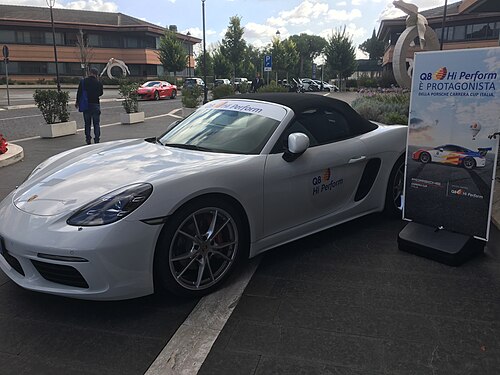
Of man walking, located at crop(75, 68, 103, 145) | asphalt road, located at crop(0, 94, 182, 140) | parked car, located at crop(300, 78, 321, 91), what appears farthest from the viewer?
parked car, located at crop(300, 78, 321, 91)

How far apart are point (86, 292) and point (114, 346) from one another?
0.38 meters

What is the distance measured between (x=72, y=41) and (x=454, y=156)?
190 ft

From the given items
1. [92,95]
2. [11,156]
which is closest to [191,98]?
[92,95]

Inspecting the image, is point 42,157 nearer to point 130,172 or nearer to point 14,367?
point 130,172

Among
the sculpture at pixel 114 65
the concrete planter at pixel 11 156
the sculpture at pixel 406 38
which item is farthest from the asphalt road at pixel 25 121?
the sculpture at pixel 114 65

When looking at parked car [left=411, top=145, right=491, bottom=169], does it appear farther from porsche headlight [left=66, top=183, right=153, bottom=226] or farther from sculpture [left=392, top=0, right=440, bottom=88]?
sculpture [left=392, top=0, right=440, bottom=88]

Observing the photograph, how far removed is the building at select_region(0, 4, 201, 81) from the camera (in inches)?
2010

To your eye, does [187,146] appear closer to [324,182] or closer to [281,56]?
[324,182]

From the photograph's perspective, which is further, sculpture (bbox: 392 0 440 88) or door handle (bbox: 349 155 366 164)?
sculpture (bbox: 392 0 440 88)

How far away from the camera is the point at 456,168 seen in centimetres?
361

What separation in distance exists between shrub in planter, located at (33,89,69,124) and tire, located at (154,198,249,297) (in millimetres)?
10387

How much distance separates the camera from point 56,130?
12.1 metres

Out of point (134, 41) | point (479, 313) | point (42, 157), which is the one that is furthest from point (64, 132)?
point (134, 41)

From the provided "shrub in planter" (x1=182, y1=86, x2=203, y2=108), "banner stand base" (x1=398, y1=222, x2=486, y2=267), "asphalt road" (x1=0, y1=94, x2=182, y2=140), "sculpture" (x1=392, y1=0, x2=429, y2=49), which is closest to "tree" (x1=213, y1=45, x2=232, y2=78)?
"asphalt road" (x1=0, y1=94, x2=182, y2=140)
